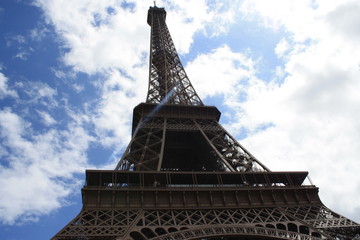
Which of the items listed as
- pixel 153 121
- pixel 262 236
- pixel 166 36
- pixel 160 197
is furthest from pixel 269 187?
pixel 166 36

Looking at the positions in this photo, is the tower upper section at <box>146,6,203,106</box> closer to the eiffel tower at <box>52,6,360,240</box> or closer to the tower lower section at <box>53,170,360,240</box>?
the eiffel tower at <box>52,6,360,240</box>

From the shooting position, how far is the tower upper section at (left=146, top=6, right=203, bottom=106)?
36656 millimetres

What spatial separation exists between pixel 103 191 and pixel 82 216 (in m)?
2.12

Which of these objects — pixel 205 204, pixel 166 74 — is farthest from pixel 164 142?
pixel 166 74

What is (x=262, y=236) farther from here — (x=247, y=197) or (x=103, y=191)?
(x=103, y=191)

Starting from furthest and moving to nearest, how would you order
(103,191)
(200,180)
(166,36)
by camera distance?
(166,36)
(200,180)
(103,191)

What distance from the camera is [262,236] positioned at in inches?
729

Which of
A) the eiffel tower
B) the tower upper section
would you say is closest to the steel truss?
the eiffel tower

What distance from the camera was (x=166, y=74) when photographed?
4025cm

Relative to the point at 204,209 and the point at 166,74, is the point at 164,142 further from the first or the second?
the point at 166,74

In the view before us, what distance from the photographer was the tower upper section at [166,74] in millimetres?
36656

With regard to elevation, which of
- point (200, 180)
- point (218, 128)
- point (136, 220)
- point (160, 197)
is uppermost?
point (218, 128)

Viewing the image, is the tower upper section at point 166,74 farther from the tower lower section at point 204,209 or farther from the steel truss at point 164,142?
the tower lower section at point 204,209

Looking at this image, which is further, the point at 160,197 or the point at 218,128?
the point at 218,128
